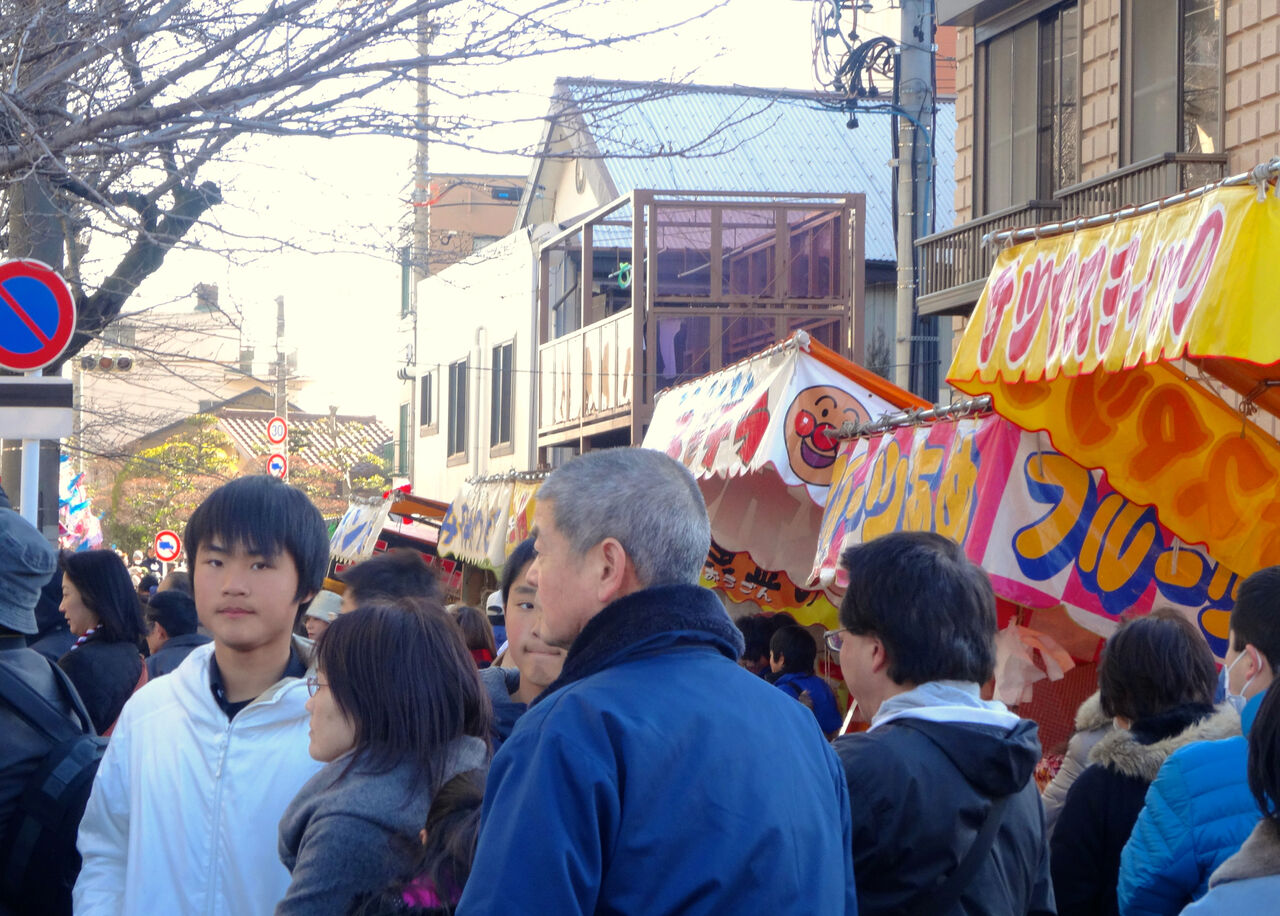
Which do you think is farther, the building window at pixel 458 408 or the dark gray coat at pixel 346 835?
the building window at pixel 458 408

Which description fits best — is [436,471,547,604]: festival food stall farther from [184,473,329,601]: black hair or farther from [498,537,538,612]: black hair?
[184,473,329,601]: black hair

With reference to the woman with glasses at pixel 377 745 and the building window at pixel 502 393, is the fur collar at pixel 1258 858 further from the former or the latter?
the building window at pixel 502 393

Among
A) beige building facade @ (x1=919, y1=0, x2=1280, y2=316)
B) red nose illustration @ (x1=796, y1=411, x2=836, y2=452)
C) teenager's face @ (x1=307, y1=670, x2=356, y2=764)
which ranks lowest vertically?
teenager's face @ (x1=307, y1=670, x2=356, y2=764)

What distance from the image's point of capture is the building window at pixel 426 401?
33.2m

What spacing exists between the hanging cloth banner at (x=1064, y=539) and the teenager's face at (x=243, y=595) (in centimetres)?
296

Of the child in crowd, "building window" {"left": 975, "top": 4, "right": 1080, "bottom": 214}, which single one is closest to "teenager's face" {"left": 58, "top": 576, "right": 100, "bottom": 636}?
the child in crowd

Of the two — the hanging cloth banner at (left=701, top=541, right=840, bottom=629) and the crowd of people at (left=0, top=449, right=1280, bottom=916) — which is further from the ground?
the crowd of people at (left=0, top=449, right=1280, bottom=916)

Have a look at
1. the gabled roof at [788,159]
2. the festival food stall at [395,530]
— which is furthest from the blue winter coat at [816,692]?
the gabled roof at [788,159]

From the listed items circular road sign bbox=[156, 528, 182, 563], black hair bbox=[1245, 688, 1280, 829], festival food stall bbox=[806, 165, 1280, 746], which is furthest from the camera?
circular road sign bbox=[156, 528, 182, 563]

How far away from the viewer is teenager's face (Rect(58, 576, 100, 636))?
18.0ft

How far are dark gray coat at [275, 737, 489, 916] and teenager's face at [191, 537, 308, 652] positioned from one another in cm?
53

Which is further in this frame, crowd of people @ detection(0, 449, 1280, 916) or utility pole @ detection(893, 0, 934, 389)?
utility pole @ detection(893, 0, 934, 389)

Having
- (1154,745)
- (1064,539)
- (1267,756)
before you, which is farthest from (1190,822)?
(1064,539)

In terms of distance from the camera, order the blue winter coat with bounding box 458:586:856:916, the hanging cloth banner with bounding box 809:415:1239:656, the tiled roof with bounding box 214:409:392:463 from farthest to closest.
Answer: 1. the tiled roof with bounding box 214:409:392:463
2. the hanging cloth banner with bounding box 809:415:1239:656
3. the blue winter coat with bounding box 458:586:856:916
